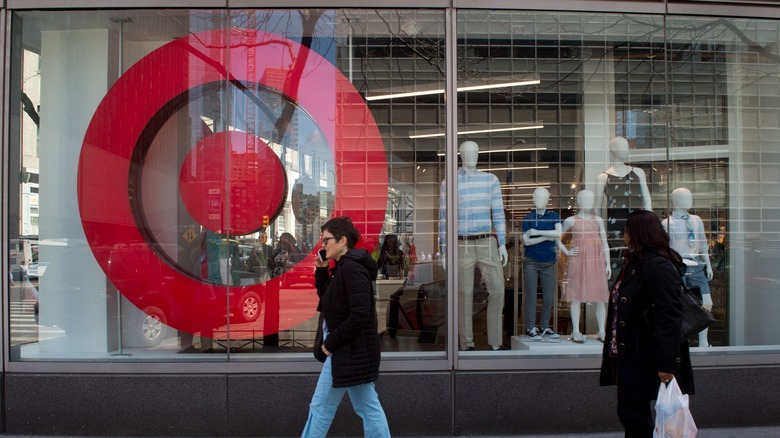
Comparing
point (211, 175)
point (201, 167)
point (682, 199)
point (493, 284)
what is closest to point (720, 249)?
point (682, 199)

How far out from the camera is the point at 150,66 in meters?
5.21

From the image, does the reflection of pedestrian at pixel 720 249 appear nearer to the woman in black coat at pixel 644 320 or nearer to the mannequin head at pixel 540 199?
the mannequin head at pixel 540 199

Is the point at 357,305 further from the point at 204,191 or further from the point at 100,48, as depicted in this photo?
the point at 100,48

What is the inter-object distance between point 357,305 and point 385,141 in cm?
248

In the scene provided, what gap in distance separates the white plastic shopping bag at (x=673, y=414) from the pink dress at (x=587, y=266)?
2.63 metres

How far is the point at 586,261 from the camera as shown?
5.63 metres

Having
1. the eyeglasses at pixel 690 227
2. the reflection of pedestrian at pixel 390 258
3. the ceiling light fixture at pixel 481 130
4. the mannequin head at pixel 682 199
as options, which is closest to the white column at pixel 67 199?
the reflection of pedestrian at pixel 390 258

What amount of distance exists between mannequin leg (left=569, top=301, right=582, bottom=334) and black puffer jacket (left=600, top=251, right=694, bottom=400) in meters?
2.30

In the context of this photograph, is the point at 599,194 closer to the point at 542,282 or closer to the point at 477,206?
the point at 542,282

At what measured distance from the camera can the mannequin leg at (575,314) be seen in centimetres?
555

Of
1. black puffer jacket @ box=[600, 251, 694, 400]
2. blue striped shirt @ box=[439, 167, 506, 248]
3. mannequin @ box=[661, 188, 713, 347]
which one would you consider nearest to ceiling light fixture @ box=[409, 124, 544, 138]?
blue striped shirt @ box=[439, 167, 506, 248]

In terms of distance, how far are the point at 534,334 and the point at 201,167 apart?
11.6ft

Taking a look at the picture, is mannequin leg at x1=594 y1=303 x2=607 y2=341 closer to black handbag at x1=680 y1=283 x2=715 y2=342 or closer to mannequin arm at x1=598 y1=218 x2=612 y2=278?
mannequin arm at x1=598 y1=218 x2=612 y2=278

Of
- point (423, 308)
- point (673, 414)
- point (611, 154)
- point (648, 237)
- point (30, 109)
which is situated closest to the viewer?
point (673, 414)
